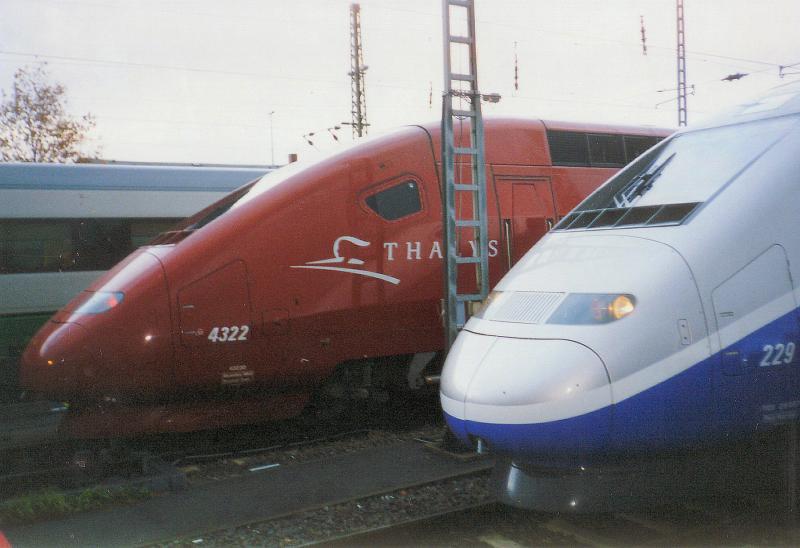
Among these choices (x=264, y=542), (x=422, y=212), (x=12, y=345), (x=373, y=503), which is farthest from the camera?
(x=12, y=345)

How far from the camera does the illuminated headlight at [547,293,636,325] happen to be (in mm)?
3826

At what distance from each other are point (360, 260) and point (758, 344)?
11.9 feet

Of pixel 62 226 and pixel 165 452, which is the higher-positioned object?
pixel 62 226

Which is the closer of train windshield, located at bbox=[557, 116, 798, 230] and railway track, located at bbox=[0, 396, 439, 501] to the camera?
train windshield, located at bbox=[557, 116, 798, 230]

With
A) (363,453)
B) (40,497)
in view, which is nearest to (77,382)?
(40,497)

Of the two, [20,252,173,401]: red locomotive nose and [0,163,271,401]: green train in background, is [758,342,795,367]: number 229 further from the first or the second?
[0,163,271,401]: green train in background

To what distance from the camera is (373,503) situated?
5.24 m

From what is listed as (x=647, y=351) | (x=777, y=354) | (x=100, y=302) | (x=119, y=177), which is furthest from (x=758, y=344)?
(x=119, y=177)

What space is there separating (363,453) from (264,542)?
1.86 meters

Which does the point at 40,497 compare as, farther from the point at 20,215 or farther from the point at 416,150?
the point at 20,215

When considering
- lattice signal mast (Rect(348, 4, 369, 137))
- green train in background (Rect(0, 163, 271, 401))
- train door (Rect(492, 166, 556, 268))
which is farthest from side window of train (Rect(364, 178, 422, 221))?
lattice signal mast (Rect(348, 4, 369, 137))

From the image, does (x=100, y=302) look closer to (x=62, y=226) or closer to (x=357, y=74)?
(x=62, y=226)

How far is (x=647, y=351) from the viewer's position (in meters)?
3.73

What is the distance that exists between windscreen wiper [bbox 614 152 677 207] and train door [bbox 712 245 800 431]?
100cm
